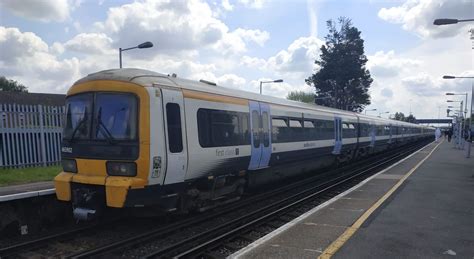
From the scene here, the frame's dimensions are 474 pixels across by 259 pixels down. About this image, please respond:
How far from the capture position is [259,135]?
11242 millimetres

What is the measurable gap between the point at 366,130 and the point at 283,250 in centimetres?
1940

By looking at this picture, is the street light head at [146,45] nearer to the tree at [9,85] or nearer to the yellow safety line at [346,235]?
the yellow safety line at [346,235]

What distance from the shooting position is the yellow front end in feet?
23.7

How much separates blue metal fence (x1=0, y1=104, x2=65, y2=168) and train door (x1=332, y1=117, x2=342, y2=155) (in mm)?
10883

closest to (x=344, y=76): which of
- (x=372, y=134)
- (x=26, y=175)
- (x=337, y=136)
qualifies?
(x=372, y=134)

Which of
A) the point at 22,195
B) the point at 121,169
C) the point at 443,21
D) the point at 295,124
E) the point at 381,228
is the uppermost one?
the point at 443,21

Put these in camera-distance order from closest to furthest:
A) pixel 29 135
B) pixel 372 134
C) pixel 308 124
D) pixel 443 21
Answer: pixel 29 135
pixel 308 124
pixel 443 21
pixel 372 134

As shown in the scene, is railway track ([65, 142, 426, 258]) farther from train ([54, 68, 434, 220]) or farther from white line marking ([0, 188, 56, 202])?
white line marking ([0, 188, 56, 202])

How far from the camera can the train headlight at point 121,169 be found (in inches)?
290

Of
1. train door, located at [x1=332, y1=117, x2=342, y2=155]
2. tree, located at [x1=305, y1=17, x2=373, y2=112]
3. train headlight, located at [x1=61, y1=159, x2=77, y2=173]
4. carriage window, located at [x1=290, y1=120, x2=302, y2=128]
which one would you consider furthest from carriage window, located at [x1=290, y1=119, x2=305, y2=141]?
tree, located at [x1=305, y1=17, x2=373, y2=112]

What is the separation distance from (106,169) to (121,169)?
1.08ft

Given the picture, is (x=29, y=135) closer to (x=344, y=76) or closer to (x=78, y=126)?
(x=78, y=126)

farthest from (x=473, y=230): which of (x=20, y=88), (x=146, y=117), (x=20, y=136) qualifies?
(x=20, y=88)

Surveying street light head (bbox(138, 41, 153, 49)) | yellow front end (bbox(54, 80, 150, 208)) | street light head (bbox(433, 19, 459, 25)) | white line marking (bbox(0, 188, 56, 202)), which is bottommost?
white line marking (bbox(0, 188, 56, 202))
